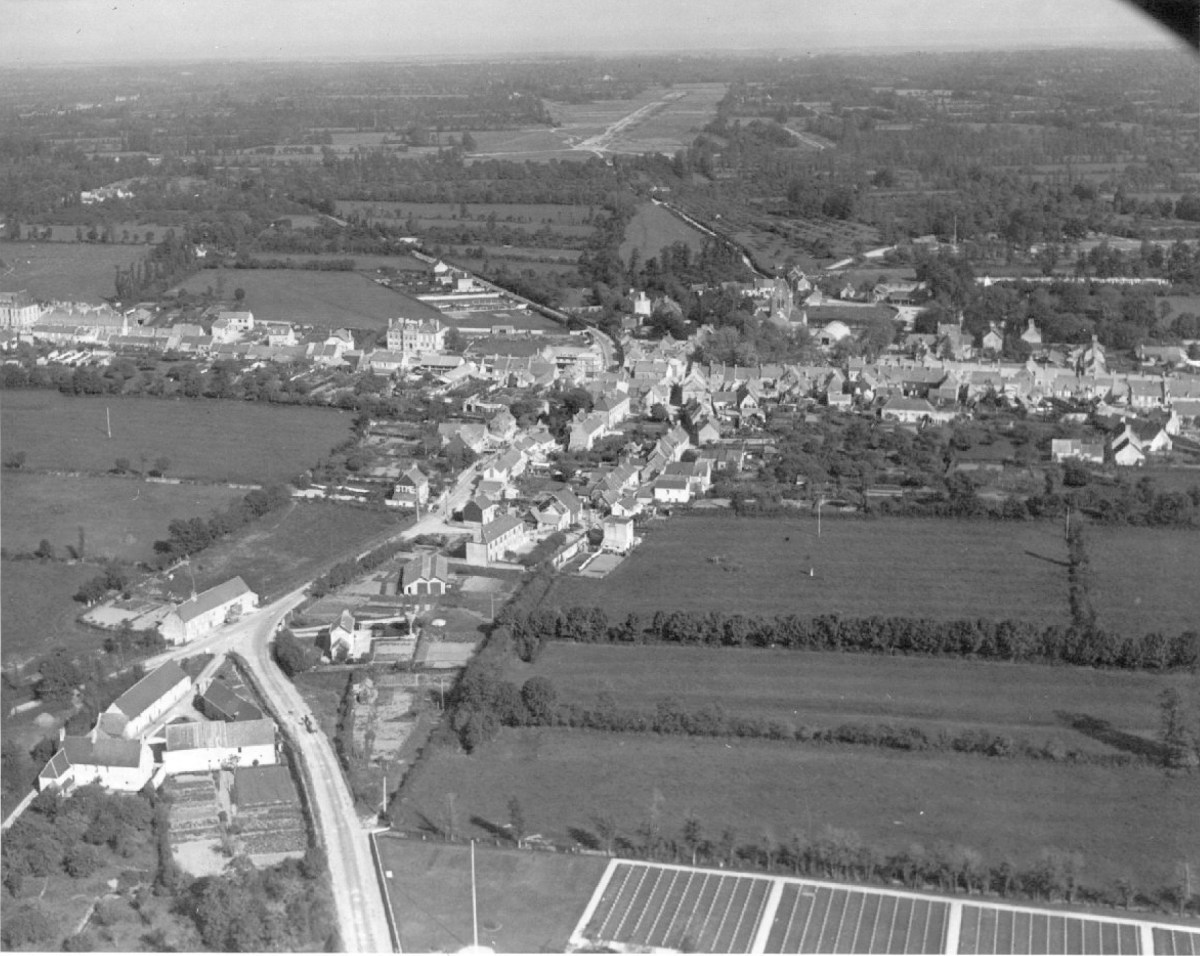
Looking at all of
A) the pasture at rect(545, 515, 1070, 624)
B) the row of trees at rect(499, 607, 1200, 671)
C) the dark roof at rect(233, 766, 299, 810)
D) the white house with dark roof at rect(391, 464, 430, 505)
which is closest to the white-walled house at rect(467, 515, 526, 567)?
the pasture at rect(545, 515, 1070, 624)

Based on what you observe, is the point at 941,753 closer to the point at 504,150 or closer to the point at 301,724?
the point at 301,724

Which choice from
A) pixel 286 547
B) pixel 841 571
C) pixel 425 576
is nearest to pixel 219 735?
pixel 425 576

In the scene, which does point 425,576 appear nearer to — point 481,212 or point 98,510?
point 98,510

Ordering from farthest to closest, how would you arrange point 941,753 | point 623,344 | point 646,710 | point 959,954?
point 623,344
point 646,710
point 941,753
point 959,954

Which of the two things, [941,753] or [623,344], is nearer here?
[941,753]

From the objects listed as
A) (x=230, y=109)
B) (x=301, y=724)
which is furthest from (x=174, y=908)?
(x=230, y=109)

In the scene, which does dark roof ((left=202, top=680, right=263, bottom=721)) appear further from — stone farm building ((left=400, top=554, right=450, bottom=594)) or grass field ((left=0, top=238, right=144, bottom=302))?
grass field ((left=0, top=238, right=144, bottom=302))
